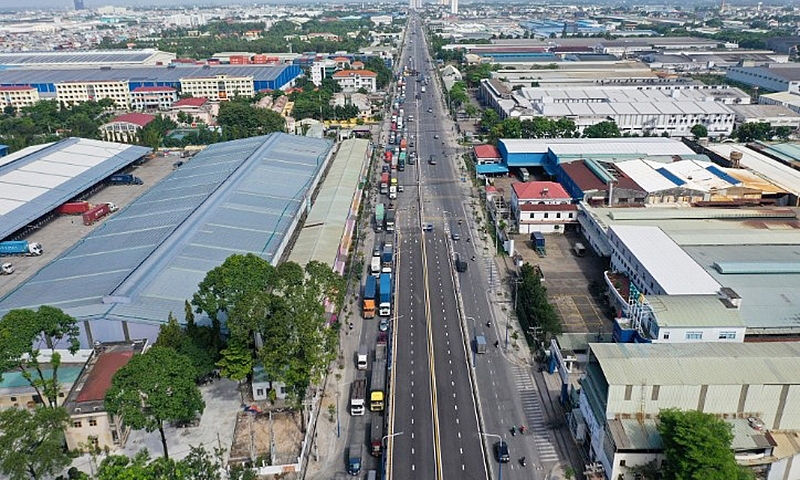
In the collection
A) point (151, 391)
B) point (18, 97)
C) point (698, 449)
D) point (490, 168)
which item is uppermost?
point (151, 391)

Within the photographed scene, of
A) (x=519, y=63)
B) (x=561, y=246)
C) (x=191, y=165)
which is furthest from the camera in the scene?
(x=519, y=63)

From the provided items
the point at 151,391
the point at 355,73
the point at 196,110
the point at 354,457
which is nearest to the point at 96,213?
the point at 151,391

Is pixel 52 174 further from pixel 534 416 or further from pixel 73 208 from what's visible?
pixel 534 416

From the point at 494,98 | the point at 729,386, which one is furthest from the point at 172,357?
the point at 494,98

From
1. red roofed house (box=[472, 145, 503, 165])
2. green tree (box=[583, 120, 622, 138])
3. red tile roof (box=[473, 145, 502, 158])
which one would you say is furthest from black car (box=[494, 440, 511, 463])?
green tree (box=[583, 120, 622, 138])

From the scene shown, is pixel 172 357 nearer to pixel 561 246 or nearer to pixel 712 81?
pixel 561 246

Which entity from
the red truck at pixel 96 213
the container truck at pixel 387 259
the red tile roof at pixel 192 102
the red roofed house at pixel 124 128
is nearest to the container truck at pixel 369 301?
the container truck at pixel 387 259
